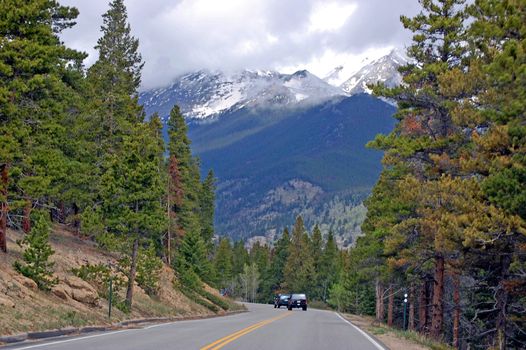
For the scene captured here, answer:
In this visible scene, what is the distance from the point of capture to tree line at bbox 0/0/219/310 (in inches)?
963

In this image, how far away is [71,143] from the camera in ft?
109

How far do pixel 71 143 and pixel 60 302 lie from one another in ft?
36.0

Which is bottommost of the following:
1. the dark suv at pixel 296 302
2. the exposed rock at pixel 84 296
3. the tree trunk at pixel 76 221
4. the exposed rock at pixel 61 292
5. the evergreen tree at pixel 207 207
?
the dark suv at pixel 296 302

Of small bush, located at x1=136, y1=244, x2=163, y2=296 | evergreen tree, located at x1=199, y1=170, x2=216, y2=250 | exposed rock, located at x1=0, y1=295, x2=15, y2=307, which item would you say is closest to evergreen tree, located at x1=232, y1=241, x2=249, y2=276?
evergreen tree, located at x1=199, y1=170, x2=216, y2=250

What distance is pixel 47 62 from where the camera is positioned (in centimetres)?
2541

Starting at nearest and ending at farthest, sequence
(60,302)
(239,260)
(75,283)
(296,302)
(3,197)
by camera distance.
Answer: (3,197) < (60,302) < (75,283) < (296,302) < (239,260)

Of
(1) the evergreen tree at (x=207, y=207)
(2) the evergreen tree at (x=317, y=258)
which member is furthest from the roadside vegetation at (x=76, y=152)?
(2) the evergreen tree at (x=317, y=258)

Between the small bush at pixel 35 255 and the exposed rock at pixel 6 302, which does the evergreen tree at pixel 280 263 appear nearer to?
the small bush at pixel 35 255

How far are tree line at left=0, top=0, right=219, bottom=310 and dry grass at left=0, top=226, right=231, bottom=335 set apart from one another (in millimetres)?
848

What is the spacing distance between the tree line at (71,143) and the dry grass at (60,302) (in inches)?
33.4

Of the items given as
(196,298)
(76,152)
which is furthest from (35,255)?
(196,298)

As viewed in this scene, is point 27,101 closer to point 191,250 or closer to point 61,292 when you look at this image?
point 61,292

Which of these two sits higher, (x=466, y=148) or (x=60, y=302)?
(x=466, y=148)

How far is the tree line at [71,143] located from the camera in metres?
24.5
